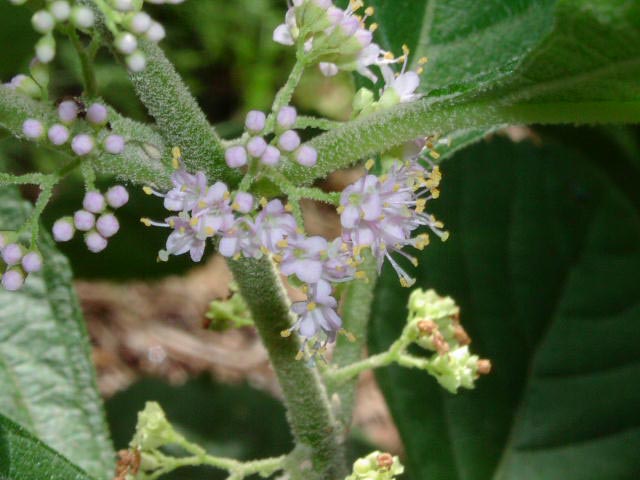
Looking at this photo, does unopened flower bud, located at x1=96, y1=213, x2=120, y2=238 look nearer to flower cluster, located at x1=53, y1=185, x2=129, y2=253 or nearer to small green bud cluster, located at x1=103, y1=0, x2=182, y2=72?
flower cluster, located at x1=53, y1=185, x2=129, y2=253

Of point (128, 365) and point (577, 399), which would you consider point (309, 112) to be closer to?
point (577, 399)

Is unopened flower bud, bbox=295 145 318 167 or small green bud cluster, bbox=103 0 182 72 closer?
small green bud cluster, bbox=103 0 182 72

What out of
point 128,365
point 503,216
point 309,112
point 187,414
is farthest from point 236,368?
point 503,216

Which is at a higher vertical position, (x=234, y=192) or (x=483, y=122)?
(x=483, y=122)

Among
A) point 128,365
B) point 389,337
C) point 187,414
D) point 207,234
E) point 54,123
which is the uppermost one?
point 54,123

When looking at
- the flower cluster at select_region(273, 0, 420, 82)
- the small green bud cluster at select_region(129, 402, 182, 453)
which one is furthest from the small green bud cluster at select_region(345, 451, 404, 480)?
the flower cluster at select_region(273, 0, 420, 82)

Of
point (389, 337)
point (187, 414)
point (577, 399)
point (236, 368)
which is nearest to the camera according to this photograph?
point (389, 337)
